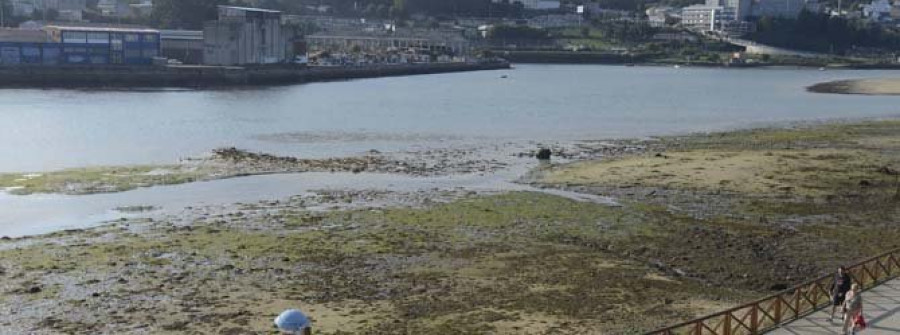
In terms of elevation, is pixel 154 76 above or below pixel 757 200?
above

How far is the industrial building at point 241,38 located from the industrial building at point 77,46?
8301 millimetres

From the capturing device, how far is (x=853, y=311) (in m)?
13.1

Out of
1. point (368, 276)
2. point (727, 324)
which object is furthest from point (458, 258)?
point (727, 324)

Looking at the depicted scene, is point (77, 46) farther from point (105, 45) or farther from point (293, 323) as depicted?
point (293, 323)

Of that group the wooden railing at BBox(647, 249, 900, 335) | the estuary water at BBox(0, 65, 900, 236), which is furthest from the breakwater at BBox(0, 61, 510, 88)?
the wooden railing at BBox(647, 249, 900, 335)

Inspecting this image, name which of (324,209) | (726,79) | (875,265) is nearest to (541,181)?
(324,209)

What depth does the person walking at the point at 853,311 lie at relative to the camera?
1310cm

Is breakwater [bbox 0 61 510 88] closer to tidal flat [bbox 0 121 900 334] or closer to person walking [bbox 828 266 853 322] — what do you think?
tidal flat [bbox 0 121 900 334]

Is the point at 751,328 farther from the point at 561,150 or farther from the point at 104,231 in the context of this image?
the point at 561,150

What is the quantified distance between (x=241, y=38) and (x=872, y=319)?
96888 mm

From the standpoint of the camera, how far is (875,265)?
16.8 metres

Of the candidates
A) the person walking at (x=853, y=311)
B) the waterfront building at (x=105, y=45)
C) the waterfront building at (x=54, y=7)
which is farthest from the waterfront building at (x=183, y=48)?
the person walking at (x=853, y=311)

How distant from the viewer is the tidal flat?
52.7ft

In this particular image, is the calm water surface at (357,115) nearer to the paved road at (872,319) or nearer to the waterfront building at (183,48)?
the waterfront building at (183,48)
